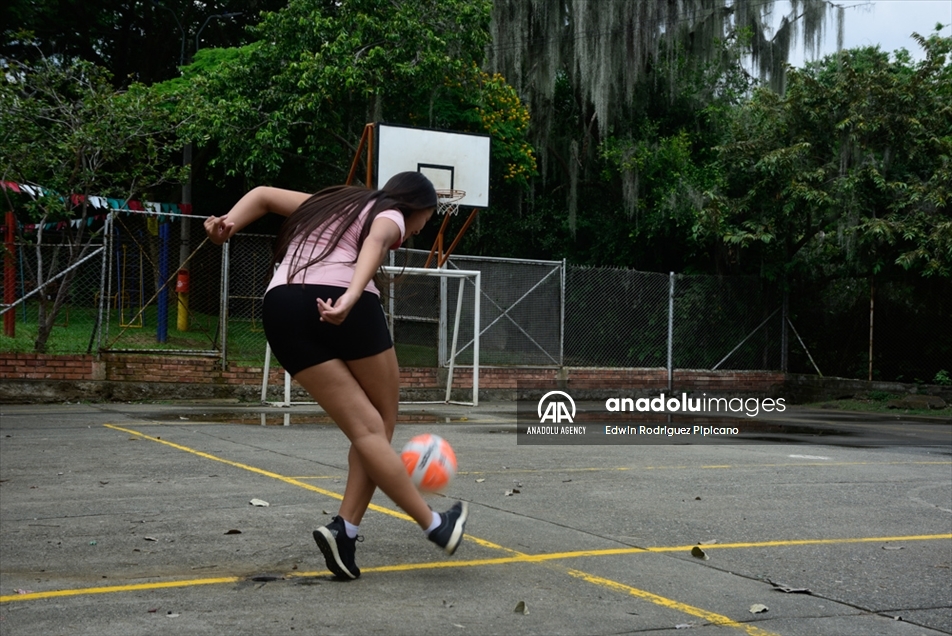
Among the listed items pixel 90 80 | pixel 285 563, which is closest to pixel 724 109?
pixel 90 80

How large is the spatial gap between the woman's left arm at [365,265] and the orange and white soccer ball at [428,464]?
0.79 meters

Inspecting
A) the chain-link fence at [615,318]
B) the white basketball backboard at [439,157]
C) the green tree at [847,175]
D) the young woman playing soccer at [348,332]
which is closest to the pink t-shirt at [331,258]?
the young woman playing soccer at [348,332]

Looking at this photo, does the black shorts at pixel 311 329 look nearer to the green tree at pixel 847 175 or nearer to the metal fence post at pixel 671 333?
the metal fence post at pixel 671 333

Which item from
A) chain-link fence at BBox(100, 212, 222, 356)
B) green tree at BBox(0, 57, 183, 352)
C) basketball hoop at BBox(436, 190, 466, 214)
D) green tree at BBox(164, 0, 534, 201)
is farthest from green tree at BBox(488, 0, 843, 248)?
green tree at BBox(0, 57, 183, 352)

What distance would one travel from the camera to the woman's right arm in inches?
164

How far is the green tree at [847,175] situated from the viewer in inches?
721

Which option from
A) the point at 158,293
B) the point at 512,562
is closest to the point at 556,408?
the point at 158,293

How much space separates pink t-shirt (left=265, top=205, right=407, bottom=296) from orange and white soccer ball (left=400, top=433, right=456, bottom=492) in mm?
718

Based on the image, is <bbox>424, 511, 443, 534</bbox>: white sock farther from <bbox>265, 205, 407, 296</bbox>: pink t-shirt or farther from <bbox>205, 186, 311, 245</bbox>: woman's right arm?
<bbox>205, 186, 311, 245</bbox>: woman's right arm

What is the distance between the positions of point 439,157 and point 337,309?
1302 cm

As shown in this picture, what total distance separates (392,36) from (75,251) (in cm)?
784

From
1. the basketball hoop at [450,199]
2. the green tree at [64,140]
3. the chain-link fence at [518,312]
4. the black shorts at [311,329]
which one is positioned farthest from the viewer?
the basketball hoop at [450,199]

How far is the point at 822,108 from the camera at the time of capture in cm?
1958

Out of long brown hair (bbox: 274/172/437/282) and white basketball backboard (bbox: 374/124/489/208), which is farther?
white basketball backboard (bbox: 374/124/489/208)
